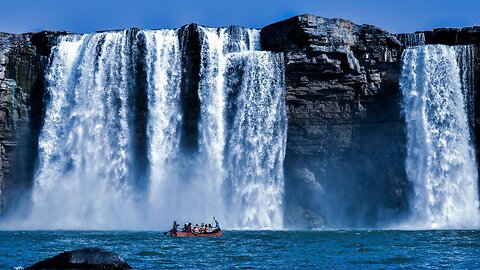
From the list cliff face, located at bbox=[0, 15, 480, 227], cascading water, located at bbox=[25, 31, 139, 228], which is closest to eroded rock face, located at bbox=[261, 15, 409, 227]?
cliff face, located at bbox=[0, 15, 480, 227]

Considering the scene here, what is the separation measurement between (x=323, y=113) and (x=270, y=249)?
2331 cm

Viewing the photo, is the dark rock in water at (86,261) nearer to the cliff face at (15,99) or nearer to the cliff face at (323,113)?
the cliff face at (323,113)

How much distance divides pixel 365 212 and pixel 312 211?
4.06m

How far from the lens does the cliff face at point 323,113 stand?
5706cm

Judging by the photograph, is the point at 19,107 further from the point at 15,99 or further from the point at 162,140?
the point at 162,140

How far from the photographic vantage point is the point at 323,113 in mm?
58094

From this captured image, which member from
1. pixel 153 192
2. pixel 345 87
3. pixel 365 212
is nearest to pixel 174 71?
pixel 153 192

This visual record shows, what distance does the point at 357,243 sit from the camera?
4028 cm

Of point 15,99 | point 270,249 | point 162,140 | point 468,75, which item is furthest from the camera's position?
point 15,99

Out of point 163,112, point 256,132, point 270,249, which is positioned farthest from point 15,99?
point 270,249

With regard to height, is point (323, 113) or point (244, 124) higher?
point (323, 113)

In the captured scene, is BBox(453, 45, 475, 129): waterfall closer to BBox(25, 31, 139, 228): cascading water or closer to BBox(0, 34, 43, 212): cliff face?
BBox(25, 31, 139, 228): cascading water

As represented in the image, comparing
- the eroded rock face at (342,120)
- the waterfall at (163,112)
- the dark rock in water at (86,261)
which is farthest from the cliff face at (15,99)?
the dark rock in water at (86,261)

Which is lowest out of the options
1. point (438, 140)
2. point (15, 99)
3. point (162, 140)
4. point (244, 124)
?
point (438, 140)
